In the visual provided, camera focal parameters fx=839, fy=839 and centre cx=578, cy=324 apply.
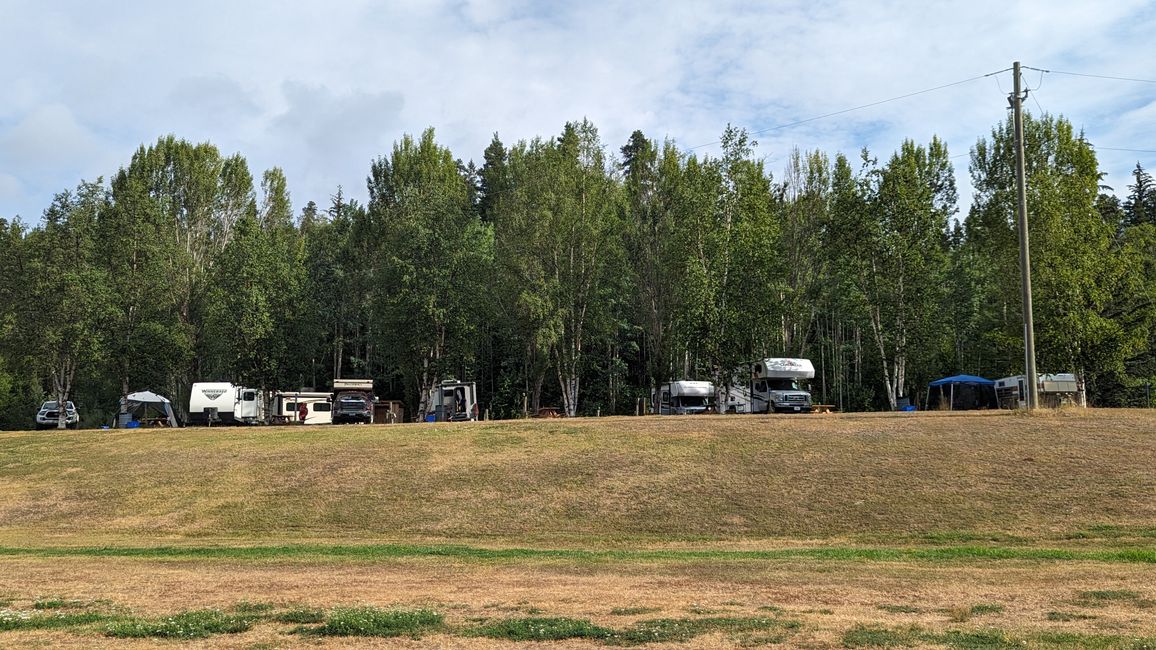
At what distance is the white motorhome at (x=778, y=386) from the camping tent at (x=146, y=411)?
36677 mm

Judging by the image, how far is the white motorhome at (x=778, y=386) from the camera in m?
44.9

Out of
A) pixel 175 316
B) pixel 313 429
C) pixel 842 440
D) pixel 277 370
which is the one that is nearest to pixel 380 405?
pixel 277 370

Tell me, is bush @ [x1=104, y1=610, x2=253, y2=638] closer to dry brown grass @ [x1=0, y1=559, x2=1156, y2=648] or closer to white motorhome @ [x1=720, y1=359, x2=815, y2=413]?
dry brown grass @ [x1=0, y1=559, x2=1156, y2=648]

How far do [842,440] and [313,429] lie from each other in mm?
23486

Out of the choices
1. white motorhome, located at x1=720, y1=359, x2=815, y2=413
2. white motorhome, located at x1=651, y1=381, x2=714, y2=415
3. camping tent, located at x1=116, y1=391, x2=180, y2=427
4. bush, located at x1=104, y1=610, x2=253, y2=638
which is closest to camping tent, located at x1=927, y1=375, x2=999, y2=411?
white motorhome, located at x1=720, y1=359, x2=815, y2=413

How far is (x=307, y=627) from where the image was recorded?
1076 centimetres

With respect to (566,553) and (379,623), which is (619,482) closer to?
(566,553)

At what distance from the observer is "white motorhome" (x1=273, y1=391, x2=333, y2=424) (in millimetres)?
53531

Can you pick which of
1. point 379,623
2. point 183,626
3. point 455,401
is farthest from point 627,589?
point 455,401

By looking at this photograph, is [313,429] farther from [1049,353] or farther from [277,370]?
[1049,353]

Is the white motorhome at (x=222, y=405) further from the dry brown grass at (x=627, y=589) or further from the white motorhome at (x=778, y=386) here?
the dry brown grass at (x=627, y=589)

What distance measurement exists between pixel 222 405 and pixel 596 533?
128ft

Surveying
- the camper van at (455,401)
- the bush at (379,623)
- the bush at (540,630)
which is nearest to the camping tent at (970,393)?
the camper van at (455,401)

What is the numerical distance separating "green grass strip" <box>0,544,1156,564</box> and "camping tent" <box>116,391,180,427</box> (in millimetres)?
34471
